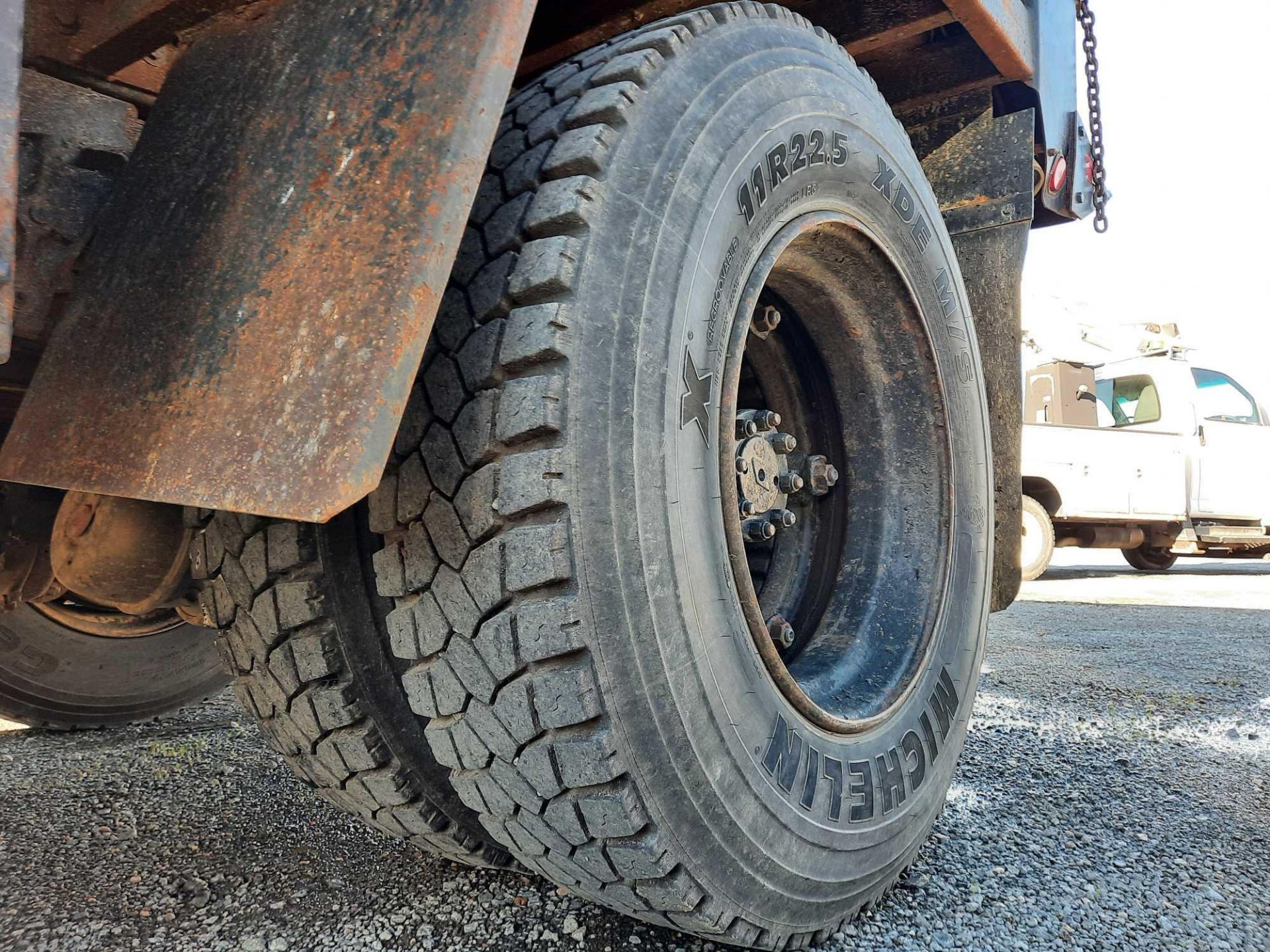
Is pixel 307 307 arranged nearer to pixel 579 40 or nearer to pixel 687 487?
pixel 687 487

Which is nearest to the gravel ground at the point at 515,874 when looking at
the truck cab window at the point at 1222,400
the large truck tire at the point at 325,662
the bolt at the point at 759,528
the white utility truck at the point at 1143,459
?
the large truck tire at the point at 325,662

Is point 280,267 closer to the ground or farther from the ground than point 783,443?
farther from the ground

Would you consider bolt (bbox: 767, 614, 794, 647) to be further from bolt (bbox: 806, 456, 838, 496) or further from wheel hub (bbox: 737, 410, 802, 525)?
bolt (bbox: 806, 456, 838, 496)

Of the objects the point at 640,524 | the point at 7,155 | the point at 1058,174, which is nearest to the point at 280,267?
the point at 7,155

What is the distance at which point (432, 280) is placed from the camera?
2.82 ft

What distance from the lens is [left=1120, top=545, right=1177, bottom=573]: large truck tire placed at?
9250mm

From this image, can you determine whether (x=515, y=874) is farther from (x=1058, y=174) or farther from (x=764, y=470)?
(x=1058, y=174)

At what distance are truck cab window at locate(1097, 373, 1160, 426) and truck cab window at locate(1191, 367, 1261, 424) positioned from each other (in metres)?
0.41

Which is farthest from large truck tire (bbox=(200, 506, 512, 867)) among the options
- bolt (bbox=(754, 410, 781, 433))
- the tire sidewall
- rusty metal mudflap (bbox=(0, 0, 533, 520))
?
bolt (bbox=(754, 410, 781, 433))

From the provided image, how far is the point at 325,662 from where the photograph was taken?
116cm

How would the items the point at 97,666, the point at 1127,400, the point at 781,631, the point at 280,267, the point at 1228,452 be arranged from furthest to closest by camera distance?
1. the point at 1127,400
2. the point at 1228,452
3. the point at 97,666
4. the point at 781,631
5. the point at 280,267

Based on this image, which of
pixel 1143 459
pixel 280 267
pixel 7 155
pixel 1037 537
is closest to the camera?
pixel 7 155

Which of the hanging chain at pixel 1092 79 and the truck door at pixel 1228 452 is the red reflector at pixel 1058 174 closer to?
the hanging chain at pixel 1092 79

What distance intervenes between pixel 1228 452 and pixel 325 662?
31.7 ft
